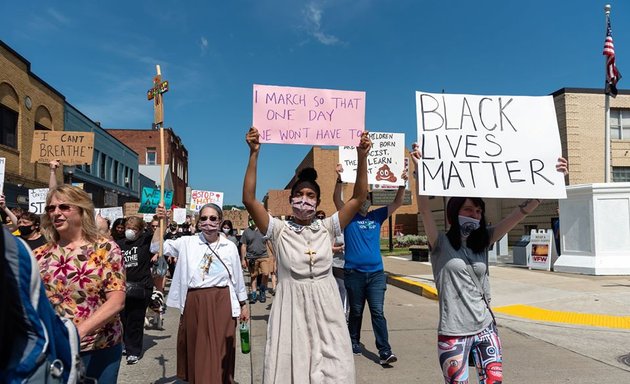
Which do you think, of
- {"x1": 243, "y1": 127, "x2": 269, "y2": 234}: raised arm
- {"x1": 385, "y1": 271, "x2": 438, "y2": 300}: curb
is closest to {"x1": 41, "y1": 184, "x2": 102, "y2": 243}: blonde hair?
{"x1": 243, "y1": 127, "x2": 269, "y2": 234}: raised arm

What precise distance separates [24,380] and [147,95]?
18.2 ft

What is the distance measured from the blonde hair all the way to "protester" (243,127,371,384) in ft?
3.08

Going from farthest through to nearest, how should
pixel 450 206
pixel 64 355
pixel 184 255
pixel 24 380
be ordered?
pixel 184 255
pixel 450 206
pixel 64 355
pixel 24 380

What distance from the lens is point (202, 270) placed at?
4.32 meters

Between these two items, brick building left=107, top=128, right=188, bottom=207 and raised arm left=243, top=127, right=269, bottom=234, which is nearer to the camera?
raised arm left=243, top=127, right=269, bottom=234

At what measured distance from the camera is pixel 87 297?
2.63 metres

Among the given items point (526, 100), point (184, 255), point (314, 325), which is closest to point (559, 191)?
point (526, 100)

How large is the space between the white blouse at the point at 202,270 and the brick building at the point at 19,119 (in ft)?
55.0

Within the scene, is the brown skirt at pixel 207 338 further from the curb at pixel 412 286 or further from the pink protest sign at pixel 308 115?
the curb at pixel 412 286

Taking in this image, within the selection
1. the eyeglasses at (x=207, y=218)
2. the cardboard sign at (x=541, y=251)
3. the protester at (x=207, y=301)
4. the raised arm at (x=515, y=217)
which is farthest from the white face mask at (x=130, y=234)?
the cardboard sign at (x=541, y=251)

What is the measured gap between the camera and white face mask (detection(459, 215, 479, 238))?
3.41 m

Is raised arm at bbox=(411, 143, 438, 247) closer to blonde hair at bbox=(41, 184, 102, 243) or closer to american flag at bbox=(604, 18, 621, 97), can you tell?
blonde hair at bbox=(41, 184, 102, 243)

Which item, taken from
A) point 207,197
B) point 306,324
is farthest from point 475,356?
point 207,197

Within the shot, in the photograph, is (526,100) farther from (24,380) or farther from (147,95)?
(147,95)
